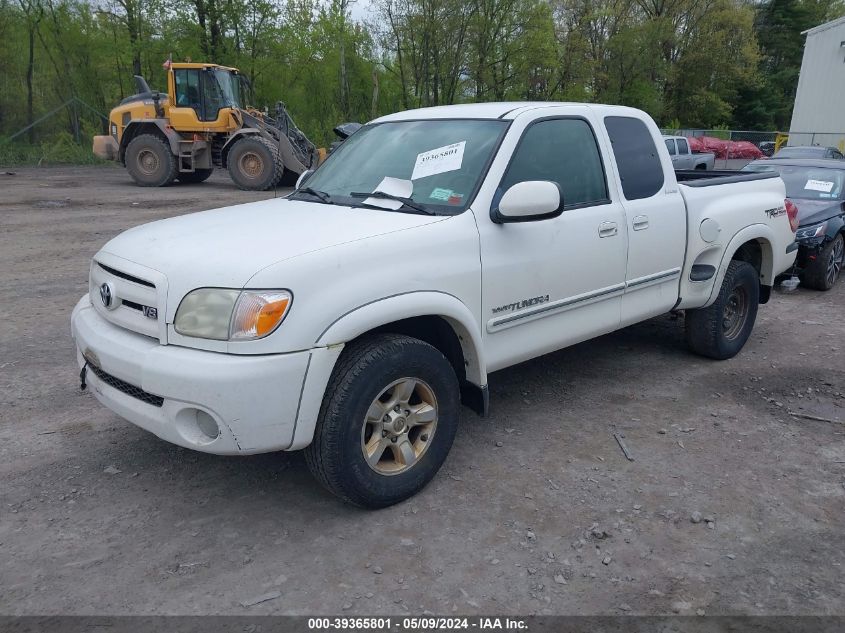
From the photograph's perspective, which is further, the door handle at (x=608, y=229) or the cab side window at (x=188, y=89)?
the cab side window at (x=188, y=89)

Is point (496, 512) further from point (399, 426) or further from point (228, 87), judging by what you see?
point (228, 87)

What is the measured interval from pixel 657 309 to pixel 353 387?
2.63 meters

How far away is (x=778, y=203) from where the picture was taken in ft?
18.7

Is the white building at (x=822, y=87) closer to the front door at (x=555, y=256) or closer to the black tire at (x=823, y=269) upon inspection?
the black tire at (x=823, y=269)

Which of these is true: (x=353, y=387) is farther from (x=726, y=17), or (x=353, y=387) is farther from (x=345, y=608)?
(x=726, y=17)

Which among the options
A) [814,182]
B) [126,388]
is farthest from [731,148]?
[126,388]

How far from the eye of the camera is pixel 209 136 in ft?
61.5

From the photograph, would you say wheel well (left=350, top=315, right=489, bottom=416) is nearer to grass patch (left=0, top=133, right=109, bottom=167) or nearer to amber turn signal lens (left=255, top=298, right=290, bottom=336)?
amber turn signal lens (left=255, top=298, right=290, bottom=336)

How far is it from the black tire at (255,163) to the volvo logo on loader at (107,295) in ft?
47.7

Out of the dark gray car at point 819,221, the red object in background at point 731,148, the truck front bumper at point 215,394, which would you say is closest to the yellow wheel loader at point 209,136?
the dark gray car at point 819,221

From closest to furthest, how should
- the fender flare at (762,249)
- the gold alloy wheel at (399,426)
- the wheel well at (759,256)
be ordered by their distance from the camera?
the gold alloy wheel at (399,426) → the fender flare at (762,249) → the wheel well at (759,256)

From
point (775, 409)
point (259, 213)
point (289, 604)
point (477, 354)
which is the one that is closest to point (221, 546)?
point (289, 604)

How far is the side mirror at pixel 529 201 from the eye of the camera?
3.48 m

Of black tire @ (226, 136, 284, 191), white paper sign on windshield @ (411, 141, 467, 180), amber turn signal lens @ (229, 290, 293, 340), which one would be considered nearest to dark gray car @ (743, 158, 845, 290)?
white paper sign on windshield @ (411, 141, 467, 180)
